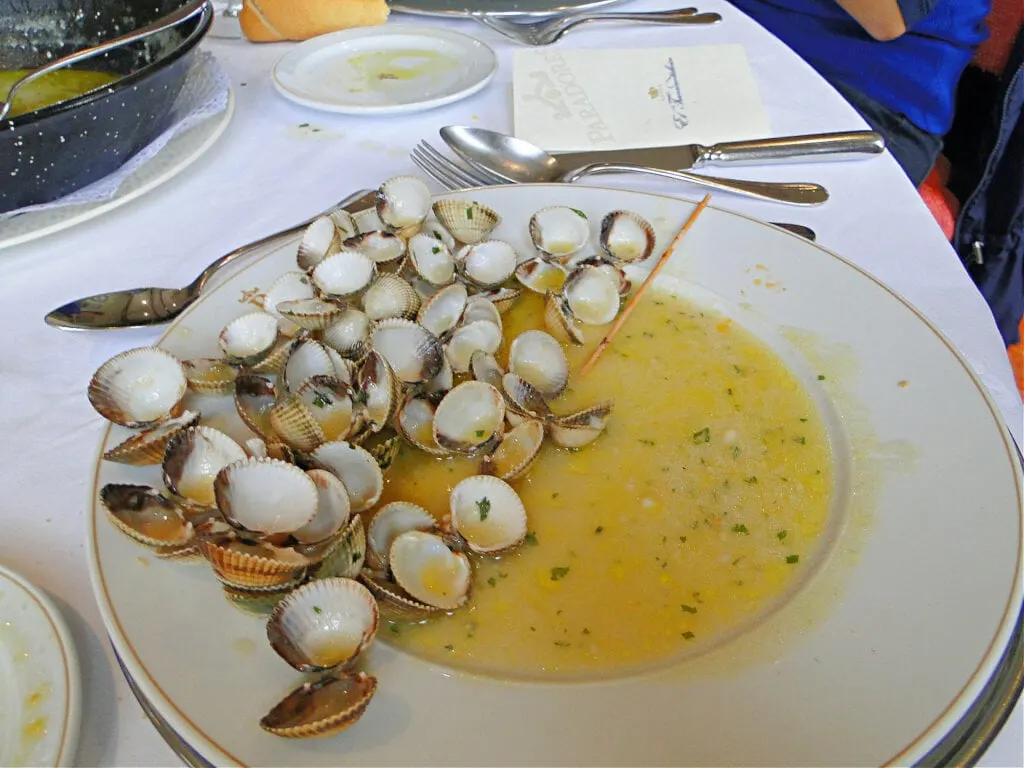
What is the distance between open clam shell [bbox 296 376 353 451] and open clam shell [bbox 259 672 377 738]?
0.89 ft

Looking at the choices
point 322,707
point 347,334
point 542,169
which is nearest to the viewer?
point 322,707

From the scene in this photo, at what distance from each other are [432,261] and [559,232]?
19cm

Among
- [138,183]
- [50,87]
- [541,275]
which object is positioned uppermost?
[50,87]

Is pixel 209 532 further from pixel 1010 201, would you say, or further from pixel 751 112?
pixel 1010 201

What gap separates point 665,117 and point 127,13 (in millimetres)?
1059

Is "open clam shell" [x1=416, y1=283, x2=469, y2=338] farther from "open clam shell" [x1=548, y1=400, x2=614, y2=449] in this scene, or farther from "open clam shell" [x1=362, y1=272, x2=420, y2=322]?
"open clam shell" [x1=548, y1=400, x2=614, y2=449]

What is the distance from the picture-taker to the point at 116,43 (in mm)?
1067

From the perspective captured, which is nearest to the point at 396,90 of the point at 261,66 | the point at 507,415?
the point at 261,66

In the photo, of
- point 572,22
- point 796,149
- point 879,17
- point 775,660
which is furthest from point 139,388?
point 879,17

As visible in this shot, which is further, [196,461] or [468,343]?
[468,343]

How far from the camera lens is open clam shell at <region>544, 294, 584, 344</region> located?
38.2 inches

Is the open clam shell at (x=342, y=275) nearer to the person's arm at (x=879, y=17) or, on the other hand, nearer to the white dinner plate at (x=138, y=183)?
the white dinner plate at (x=138, y=183)

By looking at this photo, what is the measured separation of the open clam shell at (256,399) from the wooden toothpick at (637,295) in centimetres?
39

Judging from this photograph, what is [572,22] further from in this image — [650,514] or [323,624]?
[323,624]
